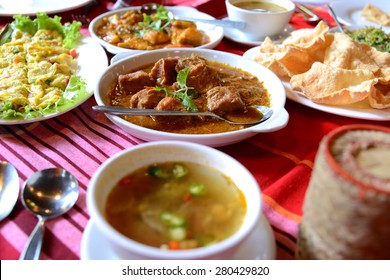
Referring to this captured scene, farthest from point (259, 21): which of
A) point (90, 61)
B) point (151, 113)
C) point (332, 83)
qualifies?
point (151, 113)

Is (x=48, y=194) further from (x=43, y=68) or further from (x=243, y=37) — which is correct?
(x=243, y=37)

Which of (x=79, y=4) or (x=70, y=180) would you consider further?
(x=79, y=4)

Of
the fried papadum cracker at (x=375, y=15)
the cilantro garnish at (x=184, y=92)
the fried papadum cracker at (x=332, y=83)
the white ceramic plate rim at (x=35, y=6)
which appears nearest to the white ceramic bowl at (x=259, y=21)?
the fried papadum cracker at (x=375, y=15)

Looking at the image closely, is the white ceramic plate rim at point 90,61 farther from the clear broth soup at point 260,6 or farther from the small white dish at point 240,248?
the clear broth soup at point 260,6

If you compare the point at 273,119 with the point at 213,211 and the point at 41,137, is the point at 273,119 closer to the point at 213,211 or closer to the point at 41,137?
the point at 213,211

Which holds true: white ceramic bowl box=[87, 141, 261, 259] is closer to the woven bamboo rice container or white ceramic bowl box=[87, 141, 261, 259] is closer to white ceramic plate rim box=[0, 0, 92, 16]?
the woven bamboo rice container

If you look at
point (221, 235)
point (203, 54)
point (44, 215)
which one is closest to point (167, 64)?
point (203, 54)
